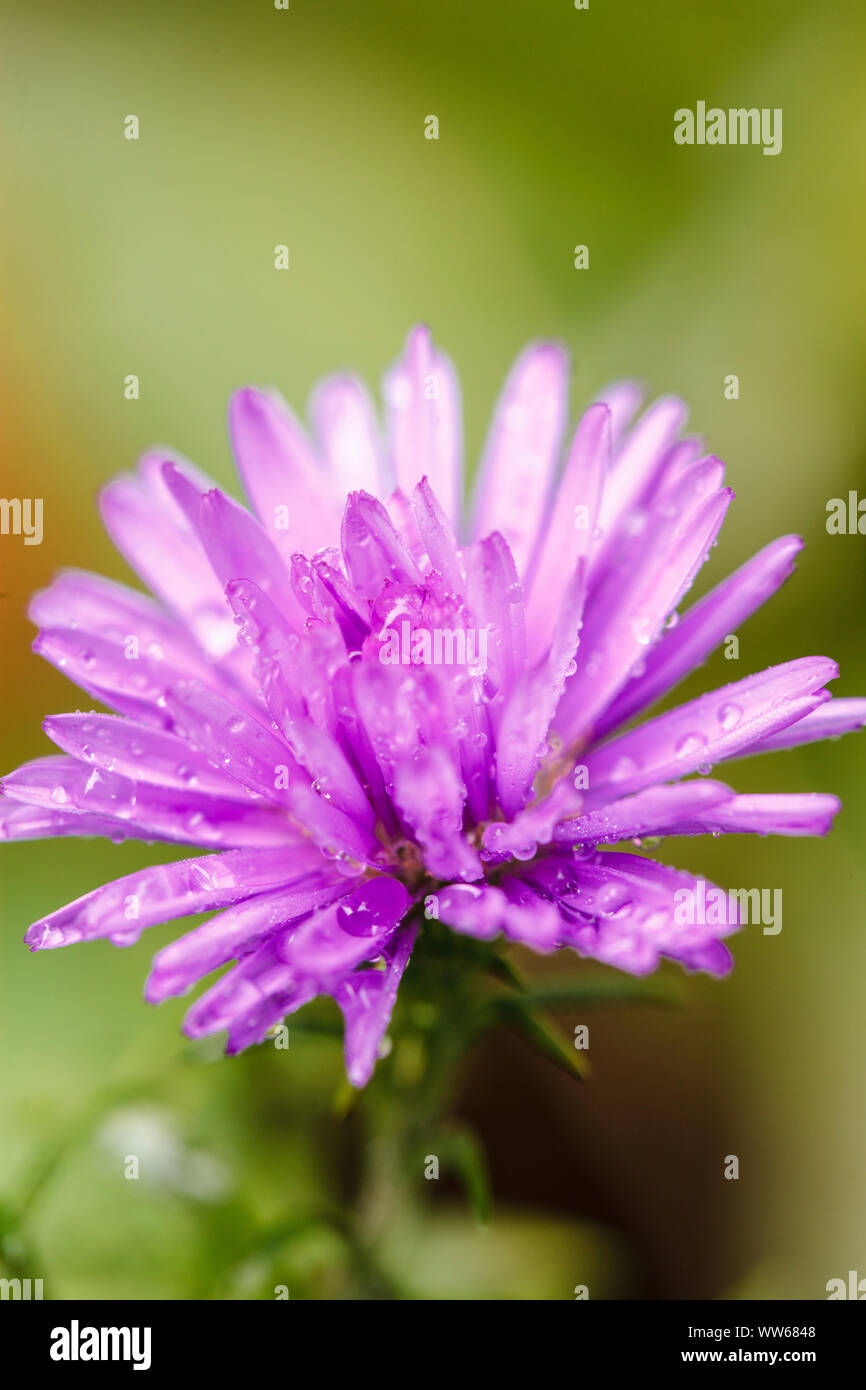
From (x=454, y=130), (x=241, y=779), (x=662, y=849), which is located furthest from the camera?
(x=454, y=130)

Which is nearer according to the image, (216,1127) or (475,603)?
(475,603)

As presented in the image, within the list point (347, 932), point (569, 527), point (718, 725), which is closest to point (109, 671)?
point (347, 932)

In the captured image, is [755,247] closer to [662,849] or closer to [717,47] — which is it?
[717,47]

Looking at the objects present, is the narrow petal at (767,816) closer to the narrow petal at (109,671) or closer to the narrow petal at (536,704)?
the narrow petal at (536,704)

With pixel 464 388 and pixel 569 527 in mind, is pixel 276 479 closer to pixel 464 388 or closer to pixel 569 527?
pixel 569 527
